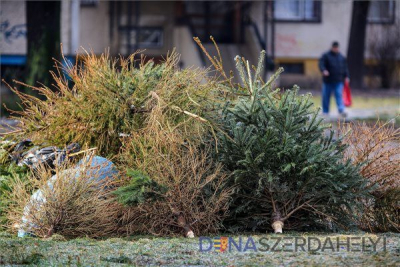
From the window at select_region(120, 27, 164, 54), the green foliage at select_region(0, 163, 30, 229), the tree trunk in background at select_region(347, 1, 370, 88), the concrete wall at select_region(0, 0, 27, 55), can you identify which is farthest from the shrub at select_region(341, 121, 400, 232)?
the tree trunk in background at select_region(347, 1, 370, 88)

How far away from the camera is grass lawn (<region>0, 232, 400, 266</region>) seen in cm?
552

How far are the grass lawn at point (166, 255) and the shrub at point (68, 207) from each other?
55 cm

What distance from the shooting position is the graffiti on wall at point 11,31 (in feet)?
86.5

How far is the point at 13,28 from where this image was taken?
2686 cm

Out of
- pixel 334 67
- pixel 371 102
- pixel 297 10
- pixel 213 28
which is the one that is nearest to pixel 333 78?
pixel 334 67

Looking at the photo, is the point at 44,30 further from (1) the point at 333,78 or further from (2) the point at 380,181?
(2) the point at 380,181

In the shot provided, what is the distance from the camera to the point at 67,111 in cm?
814

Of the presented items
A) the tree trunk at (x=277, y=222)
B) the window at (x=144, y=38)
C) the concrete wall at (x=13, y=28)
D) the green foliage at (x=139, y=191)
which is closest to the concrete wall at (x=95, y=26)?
the window at (x=144, y=38)

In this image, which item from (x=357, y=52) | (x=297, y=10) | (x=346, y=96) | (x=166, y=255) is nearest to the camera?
(x=166, y=255)

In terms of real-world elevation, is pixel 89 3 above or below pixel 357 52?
above

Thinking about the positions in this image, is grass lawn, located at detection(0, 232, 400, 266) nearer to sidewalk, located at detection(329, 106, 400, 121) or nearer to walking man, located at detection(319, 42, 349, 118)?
sidewalk, located at detection(329, 106, 400, 121)

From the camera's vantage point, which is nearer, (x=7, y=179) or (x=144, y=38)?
(x=7, y=179)

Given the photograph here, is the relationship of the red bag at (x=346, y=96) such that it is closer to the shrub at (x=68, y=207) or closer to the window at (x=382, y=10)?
the window at (x=382, y=10)

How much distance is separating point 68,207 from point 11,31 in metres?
20.8
